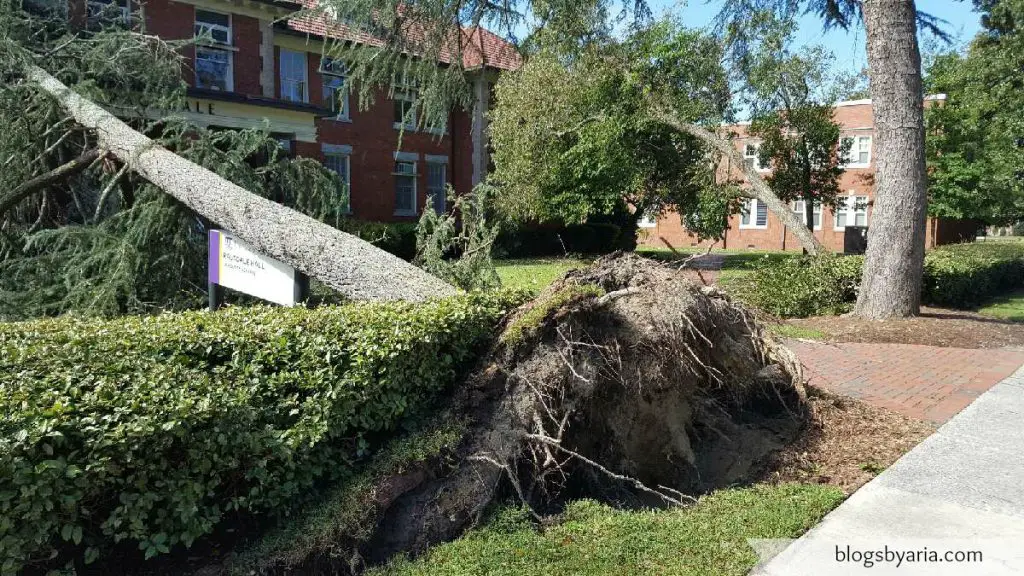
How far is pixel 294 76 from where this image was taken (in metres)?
23.0

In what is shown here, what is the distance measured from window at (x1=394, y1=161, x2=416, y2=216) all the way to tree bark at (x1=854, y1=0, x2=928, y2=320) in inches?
676

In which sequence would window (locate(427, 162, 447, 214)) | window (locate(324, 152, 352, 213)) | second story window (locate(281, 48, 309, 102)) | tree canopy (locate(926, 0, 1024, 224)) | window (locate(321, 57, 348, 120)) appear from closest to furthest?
second story window (locate(281, 48, 309, 102)), window (locate(321, 57, 348, 120)), window (locate(324, 152, 352, 213)), tree canopy (locate(926, 0, 1024, 224)), window (locate(427, 162, 447, 214))

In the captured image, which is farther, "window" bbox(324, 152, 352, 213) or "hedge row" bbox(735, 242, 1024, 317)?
"window" bbox(324, 152, 352, 213)

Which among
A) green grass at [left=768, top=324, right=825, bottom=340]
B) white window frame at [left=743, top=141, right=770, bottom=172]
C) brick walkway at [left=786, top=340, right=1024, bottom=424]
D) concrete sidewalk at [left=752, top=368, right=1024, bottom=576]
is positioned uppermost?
white window frame at [left=743, top=141, right=770, bottom=172]

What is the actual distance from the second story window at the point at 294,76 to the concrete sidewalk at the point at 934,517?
21189 mm

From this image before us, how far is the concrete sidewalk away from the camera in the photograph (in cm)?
342

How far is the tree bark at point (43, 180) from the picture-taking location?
840 cm

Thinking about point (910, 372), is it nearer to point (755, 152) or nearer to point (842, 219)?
point (755, 152)

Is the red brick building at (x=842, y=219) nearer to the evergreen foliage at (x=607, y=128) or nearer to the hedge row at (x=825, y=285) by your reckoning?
the evergreen foliage at (x=607, y=128)

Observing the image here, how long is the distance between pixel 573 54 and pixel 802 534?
16917mm

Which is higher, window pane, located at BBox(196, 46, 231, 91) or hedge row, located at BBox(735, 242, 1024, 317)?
window pane, located at BBox(196, 46, 231, 91)

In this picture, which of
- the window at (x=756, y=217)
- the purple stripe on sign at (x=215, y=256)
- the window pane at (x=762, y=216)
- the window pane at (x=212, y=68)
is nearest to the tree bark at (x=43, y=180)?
the purple stripe on sign at (x=215, y=256)

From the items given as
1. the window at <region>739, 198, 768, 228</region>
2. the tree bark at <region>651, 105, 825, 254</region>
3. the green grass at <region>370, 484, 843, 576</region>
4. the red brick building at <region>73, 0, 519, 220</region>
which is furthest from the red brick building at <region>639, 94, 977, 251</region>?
the green grass at <region>370, 484, 843, 576</region>

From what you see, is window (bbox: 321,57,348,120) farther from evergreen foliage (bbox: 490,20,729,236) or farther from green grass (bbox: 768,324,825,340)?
green grass (bbox: 768,324,825,340)
